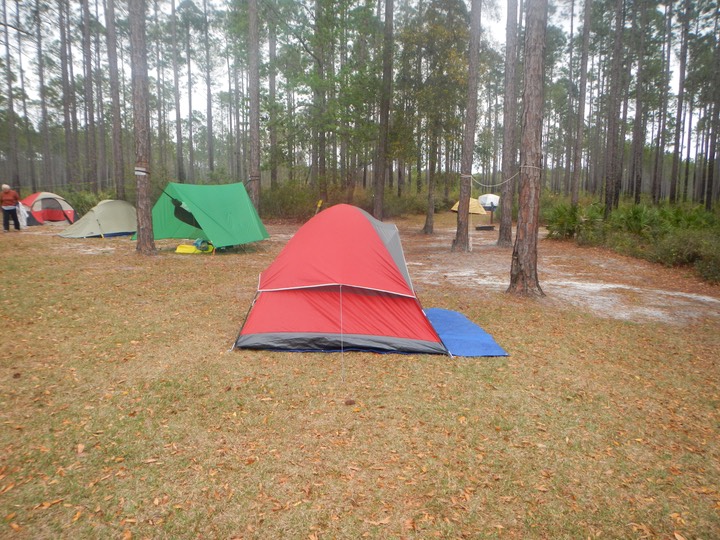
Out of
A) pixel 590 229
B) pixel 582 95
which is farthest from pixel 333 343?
pixel 582 95

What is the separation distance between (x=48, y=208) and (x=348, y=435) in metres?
19.8

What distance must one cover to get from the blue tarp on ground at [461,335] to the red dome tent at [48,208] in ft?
59.1

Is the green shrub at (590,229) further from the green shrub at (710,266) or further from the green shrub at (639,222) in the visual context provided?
the green shrub at (710,266)

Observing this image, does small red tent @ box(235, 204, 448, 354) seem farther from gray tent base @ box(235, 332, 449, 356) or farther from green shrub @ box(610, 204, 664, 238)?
green shrub @ box(610, 204, 664, 238)

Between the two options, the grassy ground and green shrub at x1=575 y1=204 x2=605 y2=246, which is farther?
green shrub at x1=575 y1=204 x2=605 y2=246

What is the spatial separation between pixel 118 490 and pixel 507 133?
14.4 m

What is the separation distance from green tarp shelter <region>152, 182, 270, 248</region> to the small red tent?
262 inches

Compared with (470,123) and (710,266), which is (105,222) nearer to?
(470,123)

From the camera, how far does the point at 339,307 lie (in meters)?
4.95

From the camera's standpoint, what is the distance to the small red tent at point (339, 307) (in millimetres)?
4840

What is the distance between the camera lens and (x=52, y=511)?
8.05ft

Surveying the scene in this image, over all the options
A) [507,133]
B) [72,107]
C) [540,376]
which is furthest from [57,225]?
[540,376]

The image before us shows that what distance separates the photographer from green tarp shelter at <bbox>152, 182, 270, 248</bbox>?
11.0 meters

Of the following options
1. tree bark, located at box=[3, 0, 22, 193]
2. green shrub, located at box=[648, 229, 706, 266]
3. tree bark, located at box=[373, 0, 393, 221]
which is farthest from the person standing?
green shrub, located at box=[648, 229, 706, 266]
